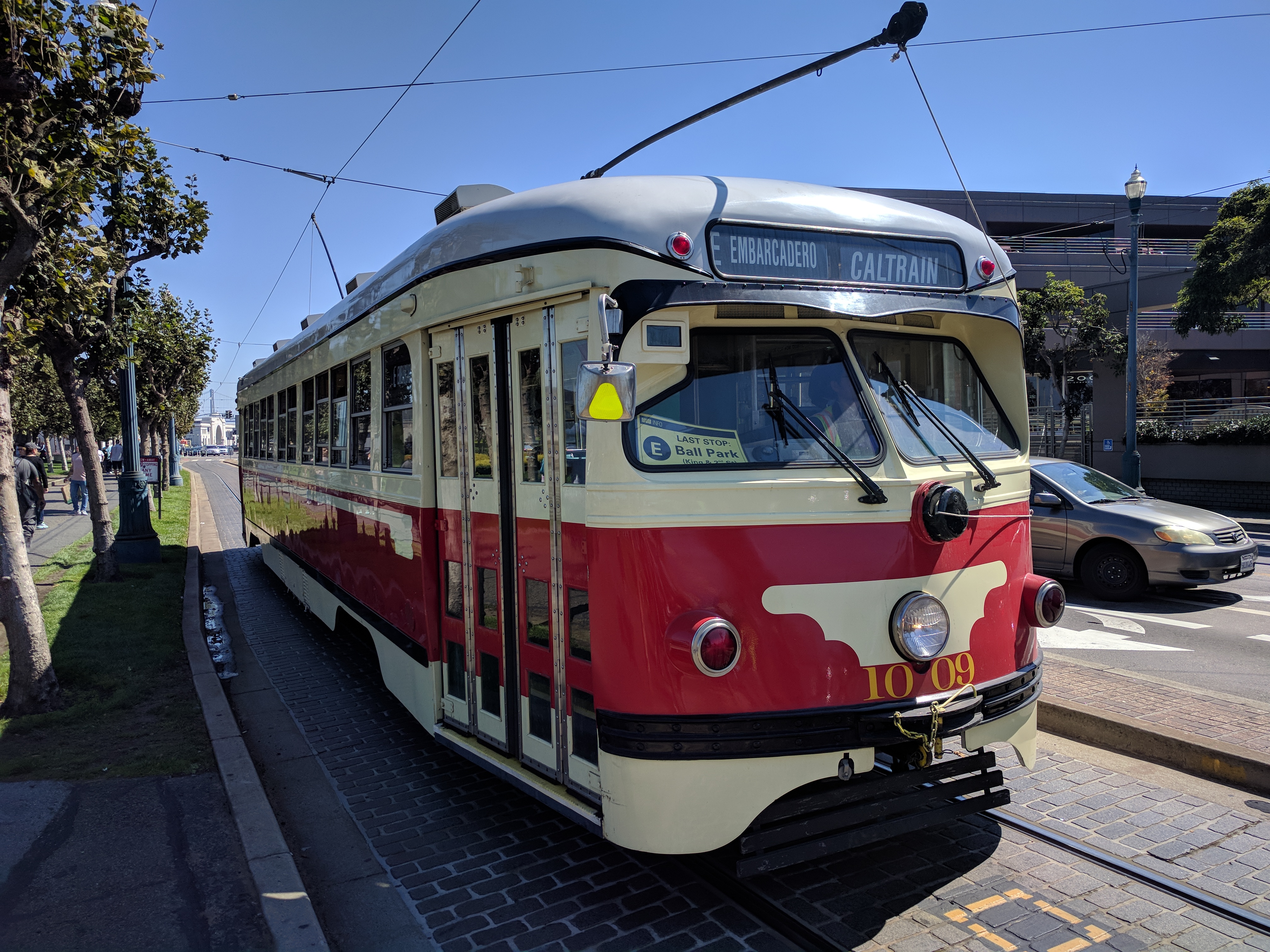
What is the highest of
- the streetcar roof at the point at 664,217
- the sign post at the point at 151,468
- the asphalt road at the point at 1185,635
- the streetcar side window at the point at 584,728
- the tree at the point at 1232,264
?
the tree at the point at 1232,264

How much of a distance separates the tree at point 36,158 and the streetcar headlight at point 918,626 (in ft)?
20.3

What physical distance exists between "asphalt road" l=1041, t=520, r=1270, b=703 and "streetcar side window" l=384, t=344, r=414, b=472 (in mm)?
5697

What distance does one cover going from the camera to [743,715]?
11.3 ft

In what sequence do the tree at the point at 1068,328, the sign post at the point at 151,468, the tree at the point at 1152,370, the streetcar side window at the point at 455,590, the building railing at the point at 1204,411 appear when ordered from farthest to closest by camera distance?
the tree at the point at 1152,370
the tree at the point at 1068,328
the building railing at the point at 1204,411
the sign post at the point at 151,468
the streetcar side window at the point at 455,590

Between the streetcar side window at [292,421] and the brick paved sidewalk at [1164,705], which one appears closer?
the brick paved sidewalk at [1164,705]

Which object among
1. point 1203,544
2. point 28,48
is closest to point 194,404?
point 28,48

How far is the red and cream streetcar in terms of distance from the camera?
11.4 feet

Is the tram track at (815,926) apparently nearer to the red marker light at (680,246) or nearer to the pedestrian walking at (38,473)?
the red marker light at (680,246)

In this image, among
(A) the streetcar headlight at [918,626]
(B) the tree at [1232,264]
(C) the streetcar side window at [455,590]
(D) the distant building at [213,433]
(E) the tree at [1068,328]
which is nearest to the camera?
(A) the streetcar headlight at [918,626]

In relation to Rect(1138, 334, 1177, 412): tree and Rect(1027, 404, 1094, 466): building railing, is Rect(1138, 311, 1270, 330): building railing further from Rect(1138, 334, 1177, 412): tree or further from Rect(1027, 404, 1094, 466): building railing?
Rect(1027, 404, 1094, 466): building railing

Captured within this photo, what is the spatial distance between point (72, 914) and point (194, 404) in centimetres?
4867

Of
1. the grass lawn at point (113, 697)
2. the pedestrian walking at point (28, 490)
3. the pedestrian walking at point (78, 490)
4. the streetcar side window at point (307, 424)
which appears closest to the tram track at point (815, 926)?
the grass lawn at point (113, 697)

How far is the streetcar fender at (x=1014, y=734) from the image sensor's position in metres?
3.82

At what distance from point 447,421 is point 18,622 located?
163 inches
